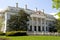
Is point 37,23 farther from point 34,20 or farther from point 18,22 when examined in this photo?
point 18,22

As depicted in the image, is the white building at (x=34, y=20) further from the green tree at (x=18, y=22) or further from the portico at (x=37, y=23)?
the green tree at (x=18, y=22)

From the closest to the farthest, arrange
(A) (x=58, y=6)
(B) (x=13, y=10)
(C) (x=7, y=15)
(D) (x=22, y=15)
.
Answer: (A) (x=58, y=6) → (D) (x=22, y=15) → (C) (x=7, y=15) → (B) (x=13, y=10)

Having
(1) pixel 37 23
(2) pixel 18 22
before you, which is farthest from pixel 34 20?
(2) pixel 18 22

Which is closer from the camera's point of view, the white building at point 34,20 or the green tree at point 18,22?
the green tree at point 18,22

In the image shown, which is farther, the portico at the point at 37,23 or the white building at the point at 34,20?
the portico at the point at 37,23

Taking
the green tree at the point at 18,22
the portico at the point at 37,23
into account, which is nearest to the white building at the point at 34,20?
the portico at the point at 37,23

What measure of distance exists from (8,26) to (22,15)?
17.7 ft

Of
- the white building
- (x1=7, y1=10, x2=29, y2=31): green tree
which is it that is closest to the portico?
the white building

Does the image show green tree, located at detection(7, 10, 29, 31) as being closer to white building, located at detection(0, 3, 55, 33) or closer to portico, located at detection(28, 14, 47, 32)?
white building, located at detection(0, 3, 55, 33)

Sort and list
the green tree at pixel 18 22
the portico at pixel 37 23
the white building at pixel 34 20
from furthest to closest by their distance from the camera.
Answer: the portico at pixel 37 23
the white building at pixel 34 20
the green tree at pixel 18 22

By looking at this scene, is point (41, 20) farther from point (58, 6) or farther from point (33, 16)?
point (58, 6)

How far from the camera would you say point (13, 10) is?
2410 inches

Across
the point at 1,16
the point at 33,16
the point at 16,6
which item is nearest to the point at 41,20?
the point at 33,16

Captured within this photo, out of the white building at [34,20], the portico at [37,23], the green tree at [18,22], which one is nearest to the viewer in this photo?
the green tree at [18,22]
